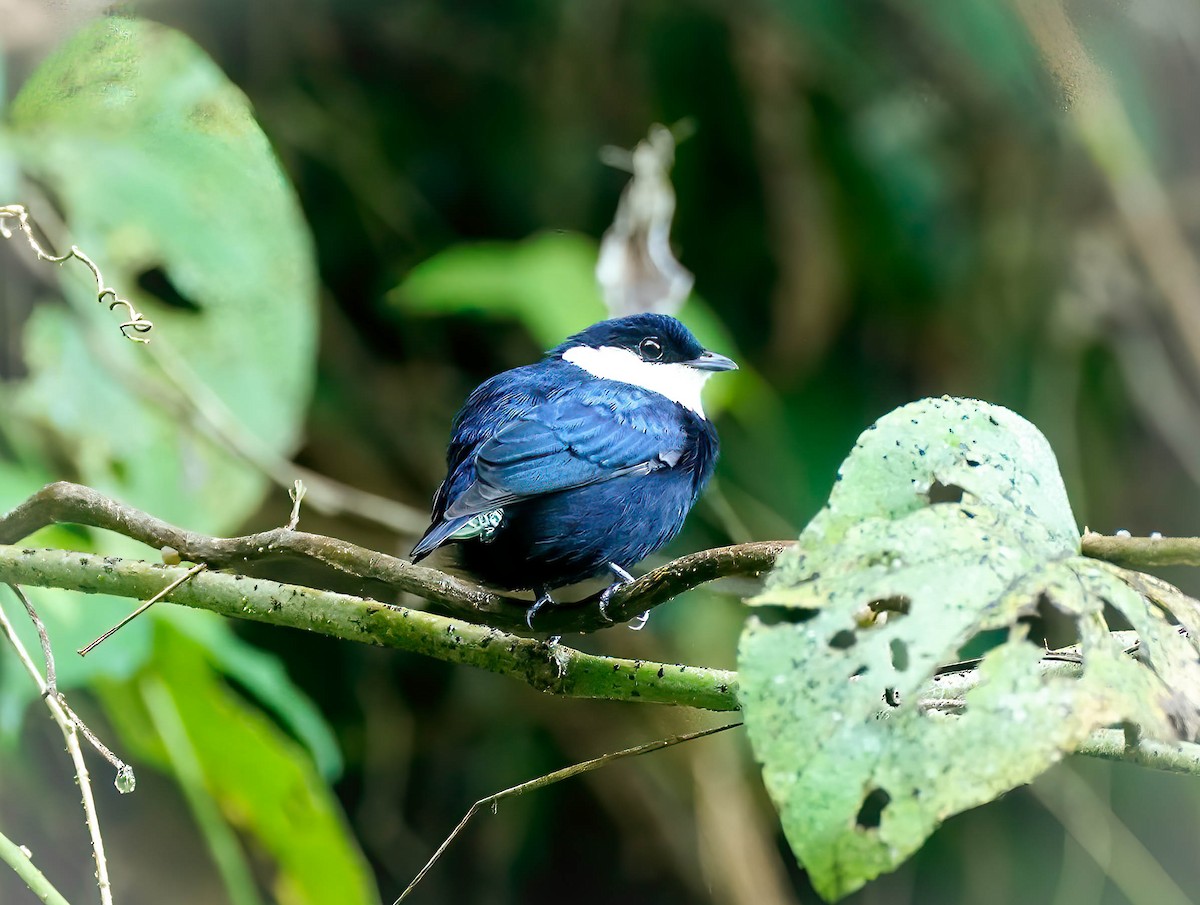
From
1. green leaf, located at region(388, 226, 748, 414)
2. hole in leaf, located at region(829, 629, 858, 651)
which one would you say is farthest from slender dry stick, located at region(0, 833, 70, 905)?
green leaf, located at region(388, 226, 748, 414)

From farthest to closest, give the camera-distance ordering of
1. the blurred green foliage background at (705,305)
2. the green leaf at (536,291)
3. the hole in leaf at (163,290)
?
the blurred green foliage background at (705,305) < the green leaf at (536,291) < the hole in leaf at (163,290)

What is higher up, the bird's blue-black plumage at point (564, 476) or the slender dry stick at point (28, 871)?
the bird's blue-black plumage at point (564, 476)

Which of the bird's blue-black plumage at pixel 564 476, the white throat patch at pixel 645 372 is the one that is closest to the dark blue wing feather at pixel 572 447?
the bird's blue-black plumage at pixel 564 476

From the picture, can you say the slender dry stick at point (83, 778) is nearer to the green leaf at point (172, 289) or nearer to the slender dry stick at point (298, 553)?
the slender dry stick at point (298, 553)

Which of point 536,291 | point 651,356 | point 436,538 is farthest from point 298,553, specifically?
point 536,291

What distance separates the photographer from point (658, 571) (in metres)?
1.12

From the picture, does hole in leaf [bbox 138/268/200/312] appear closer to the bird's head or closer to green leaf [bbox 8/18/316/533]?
green leaf [bbox 8/18/316/533]

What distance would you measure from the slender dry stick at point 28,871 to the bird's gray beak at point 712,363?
1.33 m

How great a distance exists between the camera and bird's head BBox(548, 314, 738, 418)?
7.22 feet

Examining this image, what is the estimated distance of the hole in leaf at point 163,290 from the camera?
231 cm

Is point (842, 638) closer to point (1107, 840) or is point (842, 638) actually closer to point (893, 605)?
point (893, 605)

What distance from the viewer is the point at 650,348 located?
222 centimetres

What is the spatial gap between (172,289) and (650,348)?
95 centimetres

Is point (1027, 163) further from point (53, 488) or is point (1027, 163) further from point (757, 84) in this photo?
point (53, 488)
